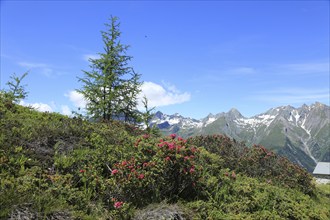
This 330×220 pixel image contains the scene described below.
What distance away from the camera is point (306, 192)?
Result: 15.0 m

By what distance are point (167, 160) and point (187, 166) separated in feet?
2.16

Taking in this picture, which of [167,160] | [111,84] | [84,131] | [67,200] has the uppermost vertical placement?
[111,84]

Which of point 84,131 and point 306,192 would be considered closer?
point 84,131

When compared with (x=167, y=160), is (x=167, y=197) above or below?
below

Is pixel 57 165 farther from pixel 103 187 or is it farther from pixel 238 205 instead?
pixel 238 205

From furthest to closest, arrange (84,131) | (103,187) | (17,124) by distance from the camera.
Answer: (84,131) < (17,124) < (103,187)

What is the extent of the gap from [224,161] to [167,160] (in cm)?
591

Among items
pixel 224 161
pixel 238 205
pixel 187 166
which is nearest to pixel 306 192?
pixel 224 161

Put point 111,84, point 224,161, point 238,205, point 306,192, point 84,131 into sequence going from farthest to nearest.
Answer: point 111,84, point 306,192, point 224,161, point 84,131, point 238,205

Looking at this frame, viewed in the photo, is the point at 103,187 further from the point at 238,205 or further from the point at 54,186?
the point at 238,205

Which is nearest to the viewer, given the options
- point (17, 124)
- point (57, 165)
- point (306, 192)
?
point (57, 165)

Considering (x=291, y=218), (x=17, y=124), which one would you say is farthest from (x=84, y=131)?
(x=291, y=218)

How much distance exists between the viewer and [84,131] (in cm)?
1135

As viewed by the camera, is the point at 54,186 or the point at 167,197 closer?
the point at 54,186
